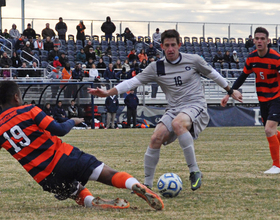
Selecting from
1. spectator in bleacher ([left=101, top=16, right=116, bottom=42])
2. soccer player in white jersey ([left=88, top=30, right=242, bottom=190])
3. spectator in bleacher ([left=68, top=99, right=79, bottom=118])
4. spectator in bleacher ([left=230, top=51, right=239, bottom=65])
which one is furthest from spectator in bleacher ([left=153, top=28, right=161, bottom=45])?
soccer player in white jersey ([left=88, top=30, right=242, bottom=190])

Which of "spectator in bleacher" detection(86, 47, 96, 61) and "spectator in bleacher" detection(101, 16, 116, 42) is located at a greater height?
"spectator in bleacher" detection(101, 16, 116, 42)

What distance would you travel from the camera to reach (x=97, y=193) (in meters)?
5.73

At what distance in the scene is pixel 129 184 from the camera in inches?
181

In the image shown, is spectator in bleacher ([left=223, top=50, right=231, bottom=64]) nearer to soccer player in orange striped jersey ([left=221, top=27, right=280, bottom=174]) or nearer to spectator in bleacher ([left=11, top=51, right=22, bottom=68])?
Result: spectator in bleacher ([left=11, top=51, right=22, bottom=68])

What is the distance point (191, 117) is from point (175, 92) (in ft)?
1.27

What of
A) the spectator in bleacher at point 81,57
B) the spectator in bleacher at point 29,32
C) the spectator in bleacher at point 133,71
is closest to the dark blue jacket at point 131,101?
the spectator in bleacher at point 133,71

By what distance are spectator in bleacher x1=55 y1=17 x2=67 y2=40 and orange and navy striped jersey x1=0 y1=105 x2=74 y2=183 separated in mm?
24287

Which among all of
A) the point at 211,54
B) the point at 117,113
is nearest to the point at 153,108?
the point at 117,113

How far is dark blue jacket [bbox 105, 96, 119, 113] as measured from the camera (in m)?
21.3

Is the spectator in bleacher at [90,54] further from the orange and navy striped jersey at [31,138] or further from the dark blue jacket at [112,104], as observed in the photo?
the orange and navy striped jersey at [31,138]

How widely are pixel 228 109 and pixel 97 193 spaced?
17658 millimetres

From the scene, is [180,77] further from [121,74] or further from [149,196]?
[121,74]

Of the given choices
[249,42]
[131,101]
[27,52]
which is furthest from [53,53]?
[249,42]

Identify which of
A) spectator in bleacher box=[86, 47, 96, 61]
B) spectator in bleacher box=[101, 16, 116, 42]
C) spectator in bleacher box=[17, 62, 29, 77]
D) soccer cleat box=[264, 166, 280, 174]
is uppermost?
spectator in bleacher box=[101, 16, 116, 42]
